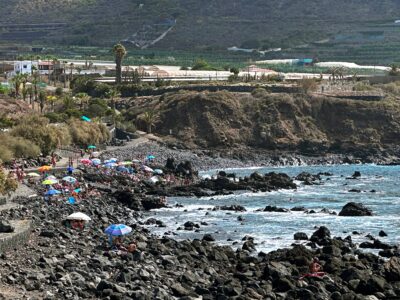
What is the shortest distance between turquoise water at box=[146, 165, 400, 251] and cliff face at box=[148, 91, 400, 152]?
22114mm

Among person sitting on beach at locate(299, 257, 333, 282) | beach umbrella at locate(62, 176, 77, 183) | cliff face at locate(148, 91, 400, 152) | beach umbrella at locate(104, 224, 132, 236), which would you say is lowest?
cliff face at locate(148, 91, 400, 152)

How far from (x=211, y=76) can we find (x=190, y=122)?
30280mm

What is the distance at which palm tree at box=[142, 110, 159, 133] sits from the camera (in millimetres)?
114875

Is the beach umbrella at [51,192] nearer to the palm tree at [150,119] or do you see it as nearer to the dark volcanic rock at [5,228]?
the dark volcanic rock at [5,228]

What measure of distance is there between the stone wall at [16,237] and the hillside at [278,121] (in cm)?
6339

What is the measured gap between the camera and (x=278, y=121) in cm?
11794

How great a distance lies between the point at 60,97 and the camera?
11894 cm

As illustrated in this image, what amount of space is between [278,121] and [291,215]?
4957cm

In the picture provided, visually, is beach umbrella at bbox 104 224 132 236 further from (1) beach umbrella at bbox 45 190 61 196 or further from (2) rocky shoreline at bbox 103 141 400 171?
(2) rocky shoreline at bbox 103 141 400 171

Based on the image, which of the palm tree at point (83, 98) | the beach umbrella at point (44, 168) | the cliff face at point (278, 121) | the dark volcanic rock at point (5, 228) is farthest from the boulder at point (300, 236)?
the palm tree at point (83, 98)

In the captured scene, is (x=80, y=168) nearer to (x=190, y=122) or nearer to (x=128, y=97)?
(x=190, y=122)

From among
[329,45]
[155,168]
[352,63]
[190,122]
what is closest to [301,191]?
[155,168]

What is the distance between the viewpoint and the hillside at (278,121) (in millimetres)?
113625

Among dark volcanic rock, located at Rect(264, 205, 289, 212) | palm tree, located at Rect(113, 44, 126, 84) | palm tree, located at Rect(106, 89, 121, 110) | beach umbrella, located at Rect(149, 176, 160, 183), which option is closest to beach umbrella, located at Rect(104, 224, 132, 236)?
dark volcanic rock, located at Rect(264, 205, 289, 212)
